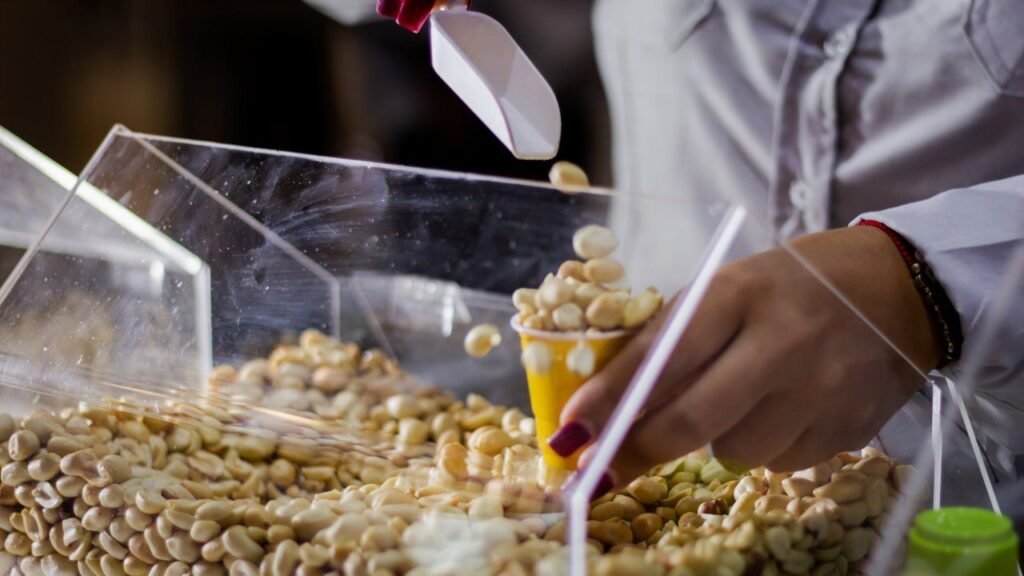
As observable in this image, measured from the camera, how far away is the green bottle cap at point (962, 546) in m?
0.45

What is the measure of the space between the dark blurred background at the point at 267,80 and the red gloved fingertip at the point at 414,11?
5.18 feet

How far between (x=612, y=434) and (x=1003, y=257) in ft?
1.03

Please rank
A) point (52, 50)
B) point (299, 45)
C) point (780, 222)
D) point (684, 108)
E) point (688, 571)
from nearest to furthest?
point (688, 571)
point (780, 222)
point (684, 108)
point (52, 50)
point (299, 45)

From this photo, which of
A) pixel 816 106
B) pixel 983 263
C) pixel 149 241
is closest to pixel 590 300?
pixel 983 263

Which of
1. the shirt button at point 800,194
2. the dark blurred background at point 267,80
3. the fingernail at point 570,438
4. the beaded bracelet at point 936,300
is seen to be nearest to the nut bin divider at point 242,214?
the fingernail at point 570,438

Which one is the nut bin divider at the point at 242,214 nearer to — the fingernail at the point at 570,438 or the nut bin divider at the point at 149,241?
the nut bin divider at the point at 149,241

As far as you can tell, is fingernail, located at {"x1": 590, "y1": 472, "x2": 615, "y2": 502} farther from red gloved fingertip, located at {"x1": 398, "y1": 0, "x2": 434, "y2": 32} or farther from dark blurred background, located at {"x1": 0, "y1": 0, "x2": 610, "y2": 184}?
dark blurred background, located at {"x1": 0, "y1": 0, "x2": 610, "y2": 184}

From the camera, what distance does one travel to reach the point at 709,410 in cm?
49

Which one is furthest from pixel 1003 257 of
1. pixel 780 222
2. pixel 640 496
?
pixel 780 222

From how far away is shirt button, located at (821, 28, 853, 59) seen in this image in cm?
105

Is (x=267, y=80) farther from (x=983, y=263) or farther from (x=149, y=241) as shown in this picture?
(x=983, y=263)

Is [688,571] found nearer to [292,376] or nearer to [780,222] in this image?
[292,376]

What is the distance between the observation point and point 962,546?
456 mm

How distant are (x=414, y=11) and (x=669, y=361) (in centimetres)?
29
